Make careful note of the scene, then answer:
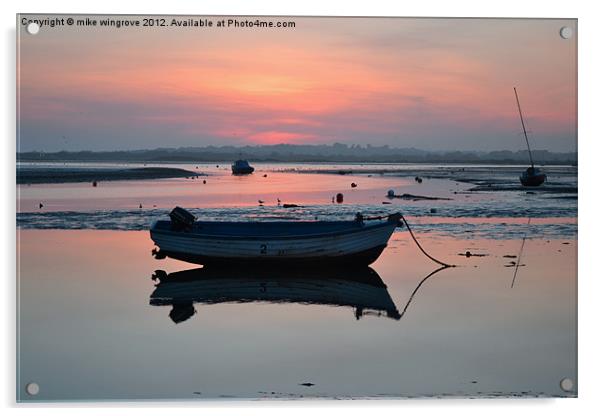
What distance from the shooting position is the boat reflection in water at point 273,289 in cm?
902

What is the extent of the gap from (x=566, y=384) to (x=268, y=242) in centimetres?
457

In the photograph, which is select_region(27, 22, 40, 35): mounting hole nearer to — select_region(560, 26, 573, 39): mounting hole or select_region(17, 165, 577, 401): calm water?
select_region(17, 165, 577, 401): calm water

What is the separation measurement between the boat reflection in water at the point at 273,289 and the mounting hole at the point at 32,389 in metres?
1.94

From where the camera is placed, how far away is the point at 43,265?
7.86m

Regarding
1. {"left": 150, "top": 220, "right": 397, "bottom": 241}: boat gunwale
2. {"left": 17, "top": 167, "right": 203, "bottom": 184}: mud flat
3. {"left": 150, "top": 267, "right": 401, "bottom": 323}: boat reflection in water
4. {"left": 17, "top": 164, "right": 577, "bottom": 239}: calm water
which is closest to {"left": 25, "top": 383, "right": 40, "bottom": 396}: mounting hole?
{"left": 17, "top": 164, "right": 577, "bottom": 239}: calm water

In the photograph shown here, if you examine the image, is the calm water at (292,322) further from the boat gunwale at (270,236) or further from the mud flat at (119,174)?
the mud flat at (119,174)

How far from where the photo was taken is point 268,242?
1049cm

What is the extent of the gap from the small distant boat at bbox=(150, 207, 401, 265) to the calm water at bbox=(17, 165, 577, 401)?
0.19 meters

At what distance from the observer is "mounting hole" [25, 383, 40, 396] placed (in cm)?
664

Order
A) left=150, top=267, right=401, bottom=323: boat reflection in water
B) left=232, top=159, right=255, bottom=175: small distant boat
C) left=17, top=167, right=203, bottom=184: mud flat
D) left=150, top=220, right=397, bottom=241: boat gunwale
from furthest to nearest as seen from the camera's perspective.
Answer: left=17, top=167, right=203, bottom=184: mud flat → left=232, top=159, right=255, bottom=175: small distant boat → left=150, top=220, right=397, bottom=241: boat gunwale → left=150, top=267, right=401, bottom=323: boat reflection in water

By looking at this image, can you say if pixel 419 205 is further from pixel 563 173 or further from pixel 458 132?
pixel 563 173

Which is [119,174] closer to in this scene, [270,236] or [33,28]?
[270,236]

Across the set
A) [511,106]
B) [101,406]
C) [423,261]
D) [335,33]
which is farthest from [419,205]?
[101,406]

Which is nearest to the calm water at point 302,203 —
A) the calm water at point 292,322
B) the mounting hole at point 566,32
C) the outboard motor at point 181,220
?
the calm water at point 292,322
